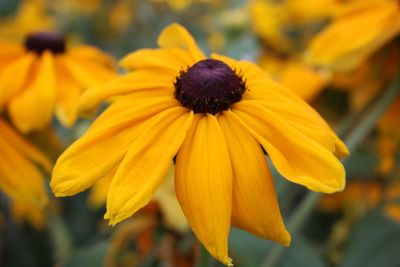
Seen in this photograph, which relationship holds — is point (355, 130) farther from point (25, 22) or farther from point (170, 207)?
point (25, 22)

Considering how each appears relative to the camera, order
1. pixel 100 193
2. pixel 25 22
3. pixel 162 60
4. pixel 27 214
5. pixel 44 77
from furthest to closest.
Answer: pixel 25 22, pixel 27 214, pixel 100 193, pixel 44 77, pixel 162 60

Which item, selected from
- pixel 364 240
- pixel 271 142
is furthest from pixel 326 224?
pixel 271 142

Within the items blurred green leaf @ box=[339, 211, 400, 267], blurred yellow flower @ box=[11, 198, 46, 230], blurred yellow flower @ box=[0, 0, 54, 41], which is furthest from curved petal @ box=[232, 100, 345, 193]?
blurred yellow flower @ box=[0, 0, 54, 41]

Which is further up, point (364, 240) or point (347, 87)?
point (347, 87)

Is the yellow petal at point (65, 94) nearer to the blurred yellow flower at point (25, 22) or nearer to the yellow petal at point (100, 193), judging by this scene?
the yellow petal at point (100, 193)

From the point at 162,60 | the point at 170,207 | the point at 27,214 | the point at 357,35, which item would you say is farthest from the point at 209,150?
the point at 27,214

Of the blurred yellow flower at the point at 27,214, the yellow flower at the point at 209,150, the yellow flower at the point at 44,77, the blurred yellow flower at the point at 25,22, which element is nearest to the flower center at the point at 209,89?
the yellow flower at the point at 209,150

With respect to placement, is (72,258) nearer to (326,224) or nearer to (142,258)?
(142,258)
